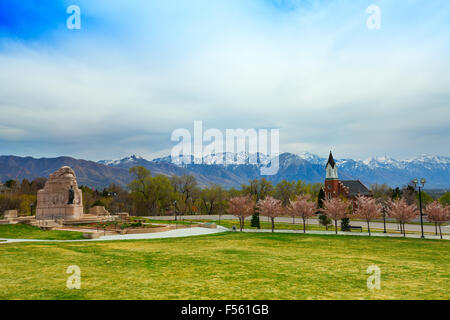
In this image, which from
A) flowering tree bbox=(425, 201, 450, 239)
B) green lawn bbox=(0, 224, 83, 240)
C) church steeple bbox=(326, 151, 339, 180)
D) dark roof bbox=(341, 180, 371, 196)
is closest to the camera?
green lawn bbox=(0, 224, 83, 240)

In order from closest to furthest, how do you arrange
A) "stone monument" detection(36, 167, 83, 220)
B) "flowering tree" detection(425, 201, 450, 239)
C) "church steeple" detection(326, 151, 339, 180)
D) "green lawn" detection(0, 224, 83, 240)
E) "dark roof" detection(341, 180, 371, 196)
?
1. "green lawn" detection(0, 224, 83, 240)
2. "flowering tree" detection(425, 201, 450, 239)
3. "stone monument" detection(36, 167, 83, 220)
4. "church steeple" detection(326, 151, 339, 180)
5. "dark roof" detection(341, 180, 371, 196)

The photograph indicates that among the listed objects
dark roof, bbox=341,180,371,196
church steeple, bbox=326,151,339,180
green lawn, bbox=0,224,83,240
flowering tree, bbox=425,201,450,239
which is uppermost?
church steeple, bbox=326,151,339,180

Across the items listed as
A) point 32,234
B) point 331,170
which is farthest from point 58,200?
point 331,170

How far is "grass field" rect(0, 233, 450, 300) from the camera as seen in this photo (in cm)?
1045

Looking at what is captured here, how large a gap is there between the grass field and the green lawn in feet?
31.5

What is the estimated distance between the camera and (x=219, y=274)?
13508 millimetres

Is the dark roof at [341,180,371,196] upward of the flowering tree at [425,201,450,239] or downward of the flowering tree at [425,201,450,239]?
upward

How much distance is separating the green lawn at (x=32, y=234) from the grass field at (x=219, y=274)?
31.5 ft

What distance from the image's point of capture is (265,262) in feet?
54.5

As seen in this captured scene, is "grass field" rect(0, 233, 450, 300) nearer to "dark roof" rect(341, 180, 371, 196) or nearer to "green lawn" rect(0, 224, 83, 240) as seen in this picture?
"green lawn" rect(0, 224, 83, 240)

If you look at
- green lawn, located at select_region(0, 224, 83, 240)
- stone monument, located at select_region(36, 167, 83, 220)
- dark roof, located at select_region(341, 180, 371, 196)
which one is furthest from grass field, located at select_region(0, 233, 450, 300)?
dark roof, located at select_region(341, 180, 371, 196)

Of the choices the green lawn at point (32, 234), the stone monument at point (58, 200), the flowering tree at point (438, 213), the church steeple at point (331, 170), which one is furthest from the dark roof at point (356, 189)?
the green lawn at point (32, 234)

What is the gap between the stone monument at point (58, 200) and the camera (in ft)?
140
